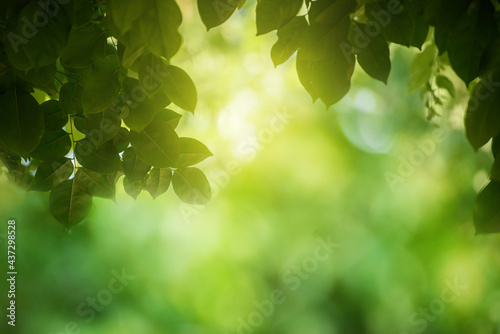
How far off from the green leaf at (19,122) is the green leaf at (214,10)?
0.99 feet

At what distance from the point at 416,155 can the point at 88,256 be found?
380 cm

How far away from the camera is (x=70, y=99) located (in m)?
0.72

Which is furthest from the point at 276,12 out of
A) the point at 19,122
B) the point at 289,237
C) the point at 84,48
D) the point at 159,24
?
the point at 289,237

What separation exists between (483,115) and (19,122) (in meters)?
0.62

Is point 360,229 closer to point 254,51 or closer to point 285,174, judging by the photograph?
point 285,174

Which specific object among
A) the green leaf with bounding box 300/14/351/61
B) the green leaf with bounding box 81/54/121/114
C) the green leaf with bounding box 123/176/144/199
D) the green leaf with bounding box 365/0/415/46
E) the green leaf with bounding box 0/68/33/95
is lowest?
the green leaf with bounding box 365/0/415/46

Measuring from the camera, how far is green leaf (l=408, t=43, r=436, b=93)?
47.5 inches

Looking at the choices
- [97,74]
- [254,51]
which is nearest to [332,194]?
[254,51]

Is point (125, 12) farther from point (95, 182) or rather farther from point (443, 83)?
point (443, 83)

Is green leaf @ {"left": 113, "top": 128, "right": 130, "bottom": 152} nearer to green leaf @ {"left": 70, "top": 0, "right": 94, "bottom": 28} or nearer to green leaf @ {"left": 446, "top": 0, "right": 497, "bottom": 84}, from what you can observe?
green leaf @ {"left": 70, "top": 0, "right": 94, "bottom": 28}

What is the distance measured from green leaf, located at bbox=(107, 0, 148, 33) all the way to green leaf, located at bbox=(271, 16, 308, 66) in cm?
27

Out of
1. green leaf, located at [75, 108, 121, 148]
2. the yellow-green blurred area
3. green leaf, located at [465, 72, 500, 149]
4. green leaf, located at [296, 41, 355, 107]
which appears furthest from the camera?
the yellow-green blurred area

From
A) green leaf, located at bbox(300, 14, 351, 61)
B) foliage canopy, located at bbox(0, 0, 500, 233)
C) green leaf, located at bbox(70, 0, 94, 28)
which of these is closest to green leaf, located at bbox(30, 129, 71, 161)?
foliage canopy, located at bbox(0, 0, 500, 233)

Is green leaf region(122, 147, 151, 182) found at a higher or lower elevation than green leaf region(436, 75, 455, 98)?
higher
